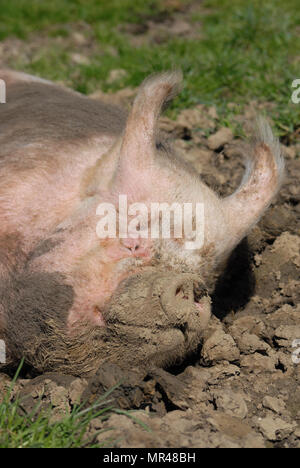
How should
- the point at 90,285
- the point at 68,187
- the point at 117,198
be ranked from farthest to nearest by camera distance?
the point at 68,187 → the point at 117,198 → the point at 90,285

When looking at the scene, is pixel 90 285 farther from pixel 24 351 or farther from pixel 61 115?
pixel 61 115

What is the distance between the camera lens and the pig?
111 inches

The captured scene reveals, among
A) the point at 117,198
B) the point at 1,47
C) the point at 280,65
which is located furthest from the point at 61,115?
the point at 1,47

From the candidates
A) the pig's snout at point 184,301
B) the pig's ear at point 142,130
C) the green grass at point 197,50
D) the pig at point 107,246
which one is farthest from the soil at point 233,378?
the green grass at point 197,50

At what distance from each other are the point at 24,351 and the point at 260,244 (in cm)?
170

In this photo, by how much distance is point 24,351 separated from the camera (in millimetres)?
2916

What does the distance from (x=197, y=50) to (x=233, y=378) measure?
409 centimetres

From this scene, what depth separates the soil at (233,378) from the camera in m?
2.61

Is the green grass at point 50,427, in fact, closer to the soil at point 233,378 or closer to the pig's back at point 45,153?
the soil at point 233,378

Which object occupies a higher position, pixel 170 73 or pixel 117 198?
pixel 170 73

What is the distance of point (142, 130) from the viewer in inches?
121

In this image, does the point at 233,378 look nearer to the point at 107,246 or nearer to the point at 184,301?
the point at 184,301

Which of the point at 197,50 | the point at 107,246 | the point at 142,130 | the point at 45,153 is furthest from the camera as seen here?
the point at 197,50

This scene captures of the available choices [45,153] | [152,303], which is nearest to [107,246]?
[152,303]
